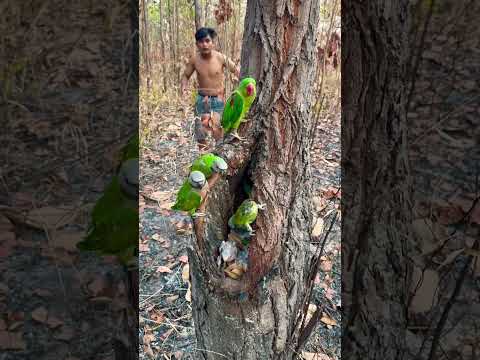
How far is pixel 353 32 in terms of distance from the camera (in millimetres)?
263

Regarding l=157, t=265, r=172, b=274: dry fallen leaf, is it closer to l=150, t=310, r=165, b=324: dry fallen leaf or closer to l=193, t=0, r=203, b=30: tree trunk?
l=150, t=310, r=165, b=324: dry fallen leaf

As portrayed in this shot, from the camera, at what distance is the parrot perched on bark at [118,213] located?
0.25m

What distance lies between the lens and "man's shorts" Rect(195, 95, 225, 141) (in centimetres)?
221

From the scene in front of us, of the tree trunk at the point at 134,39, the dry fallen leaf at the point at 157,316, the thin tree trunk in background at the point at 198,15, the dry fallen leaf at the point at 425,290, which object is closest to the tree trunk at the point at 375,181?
the dry fallen leaf at the point at 425,290

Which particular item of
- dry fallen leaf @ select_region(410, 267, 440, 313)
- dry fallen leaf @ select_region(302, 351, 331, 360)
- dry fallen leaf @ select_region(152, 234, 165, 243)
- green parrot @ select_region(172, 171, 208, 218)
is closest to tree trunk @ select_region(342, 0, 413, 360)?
dry fallen leaf @ select_region(410, 267, 440, 313)

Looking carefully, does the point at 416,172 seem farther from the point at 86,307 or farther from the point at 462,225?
the point at 86,307

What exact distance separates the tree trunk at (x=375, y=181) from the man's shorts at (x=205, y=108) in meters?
1.94

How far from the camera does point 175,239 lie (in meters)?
1.85

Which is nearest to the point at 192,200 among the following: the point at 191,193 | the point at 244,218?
the point at 191,193

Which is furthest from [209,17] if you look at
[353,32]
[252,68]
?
[353,32]

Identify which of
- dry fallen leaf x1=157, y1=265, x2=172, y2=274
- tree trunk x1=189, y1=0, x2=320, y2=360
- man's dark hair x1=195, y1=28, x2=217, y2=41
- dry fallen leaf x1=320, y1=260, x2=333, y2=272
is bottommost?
dry fallen leaf x1=157, y1=265, x2=172, y2=274

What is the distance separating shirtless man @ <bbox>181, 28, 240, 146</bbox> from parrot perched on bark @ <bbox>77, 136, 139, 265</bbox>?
189cm

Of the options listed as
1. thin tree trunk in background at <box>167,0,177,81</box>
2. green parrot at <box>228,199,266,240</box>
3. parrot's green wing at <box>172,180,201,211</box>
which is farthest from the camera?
thin tree trunk in background at <box>167,0,177,81</box>

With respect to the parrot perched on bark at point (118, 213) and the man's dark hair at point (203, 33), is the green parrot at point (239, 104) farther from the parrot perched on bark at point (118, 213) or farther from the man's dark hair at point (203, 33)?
the man's dark hair at point (203, 33)
